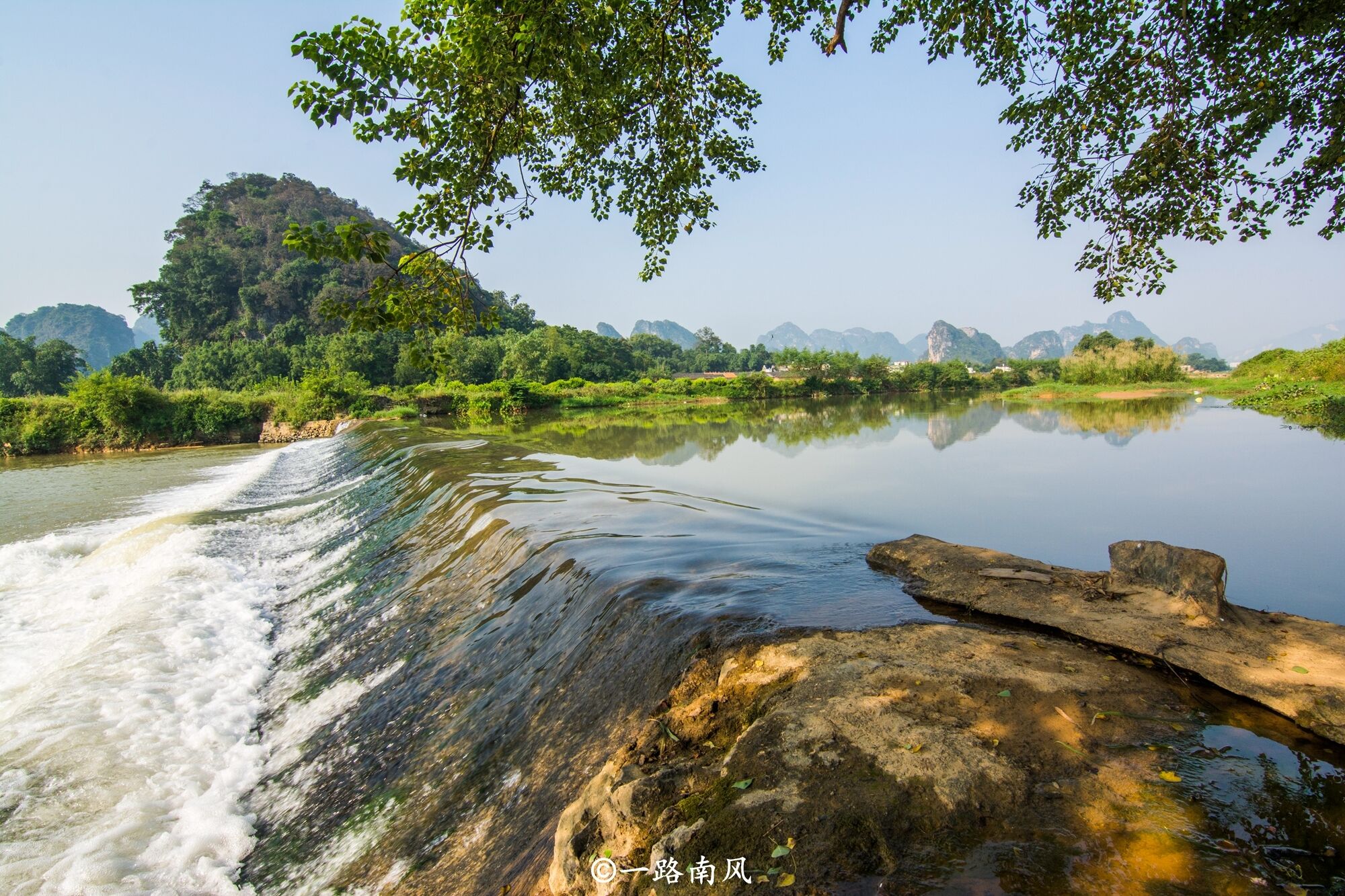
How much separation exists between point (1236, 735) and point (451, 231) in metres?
4.99

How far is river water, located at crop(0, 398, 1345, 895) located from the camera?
2.70 meters

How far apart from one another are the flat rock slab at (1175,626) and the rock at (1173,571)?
48mm

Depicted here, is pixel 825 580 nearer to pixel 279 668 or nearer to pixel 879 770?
pixel 879 770

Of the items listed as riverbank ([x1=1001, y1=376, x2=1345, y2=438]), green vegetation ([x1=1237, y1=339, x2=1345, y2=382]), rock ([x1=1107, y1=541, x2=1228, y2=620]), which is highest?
green vegetation ([x1=1237, y1=339, x2=1345, y2=382])

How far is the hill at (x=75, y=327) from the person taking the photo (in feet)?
547

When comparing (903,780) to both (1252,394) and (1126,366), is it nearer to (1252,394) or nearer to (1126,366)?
(1252,394)

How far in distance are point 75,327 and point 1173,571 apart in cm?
23884

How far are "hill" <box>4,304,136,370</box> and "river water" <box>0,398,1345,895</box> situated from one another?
21103 cm

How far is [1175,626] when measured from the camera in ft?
9.57

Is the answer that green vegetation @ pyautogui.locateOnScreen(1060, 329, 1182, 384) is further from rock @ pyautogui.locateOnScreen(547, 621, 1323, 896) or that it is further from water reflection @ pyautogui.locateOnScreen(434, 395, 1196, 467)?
rock @ pyautogui.locateOnScreen(547, 621, 1323, 896)

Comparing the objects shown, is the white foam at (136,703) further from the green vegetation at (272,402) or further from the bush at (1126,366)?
the bush at (1126,366)

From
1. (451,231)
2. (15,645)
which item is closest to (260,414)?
(15,645)

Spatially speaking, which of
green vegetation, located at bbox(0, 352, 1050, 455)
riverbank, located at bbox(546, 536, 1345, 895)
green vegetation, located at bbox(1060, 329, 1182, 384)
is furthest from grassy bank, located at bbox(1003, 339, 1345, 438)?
green vegetation, located at bbox(0, 352, 1050, 455)

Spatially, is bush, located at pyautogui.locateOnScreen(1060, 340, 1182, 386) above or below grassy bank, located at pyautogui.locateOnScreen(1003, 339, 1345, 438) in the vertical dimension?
above
